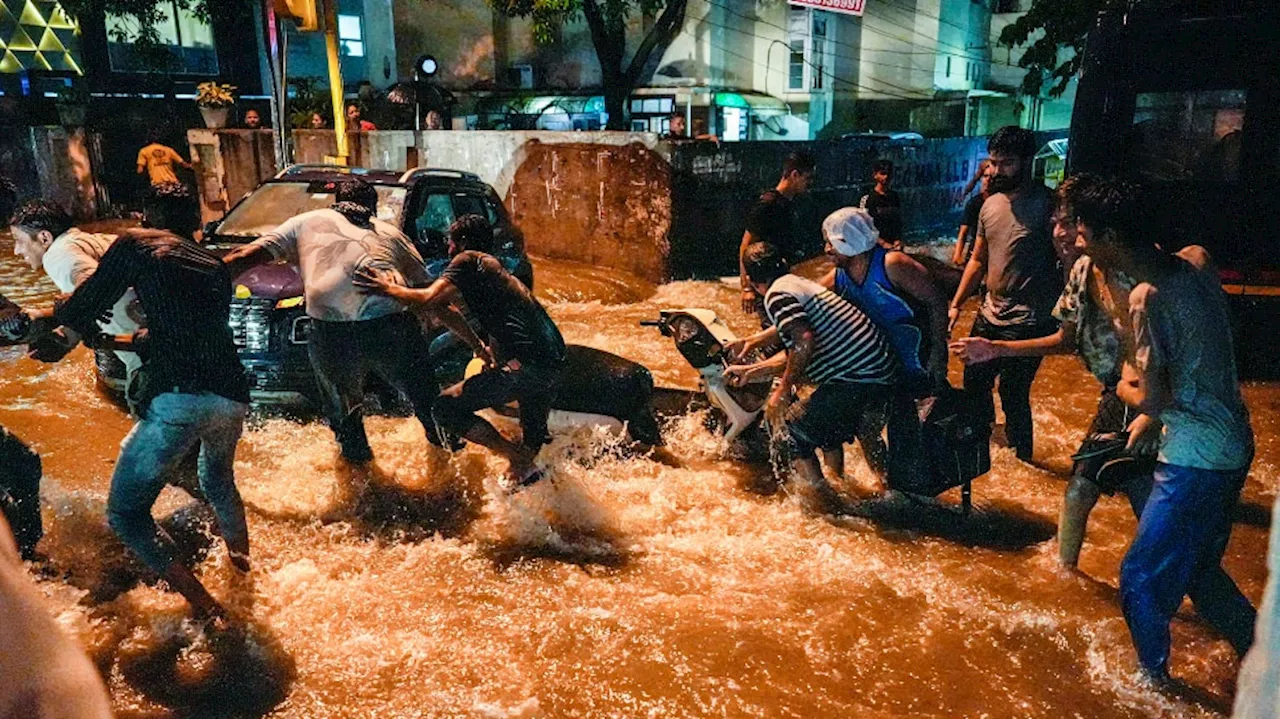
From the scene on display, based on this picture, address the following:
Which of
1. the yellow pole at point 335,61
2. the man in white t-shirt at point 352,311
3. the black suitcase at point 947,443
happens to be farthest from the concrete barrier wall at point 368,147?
the black suitcase at point 947,443

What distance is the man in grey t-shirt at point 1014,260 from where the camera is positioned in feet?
17.9

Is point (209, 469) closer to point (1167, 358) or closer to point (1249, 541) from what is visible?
point (1167, 358)

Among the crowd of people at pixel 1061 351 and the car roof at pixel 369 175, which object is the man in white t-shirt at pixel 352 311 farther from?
the car roof at pixel 369 175

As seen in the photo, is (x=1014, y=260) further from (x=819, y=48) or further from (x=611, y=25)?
(x=819, y=48)

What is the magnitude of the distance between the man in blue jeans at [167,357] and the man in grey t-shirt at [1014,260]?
4.29 metres

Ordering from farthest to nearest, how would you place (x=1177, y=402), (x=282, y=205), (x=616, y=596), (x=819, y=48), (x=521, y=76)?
(x=819, y=48), (x=521, y=76), (x=282, y=205), (x=616, y=596), (x=1177, y=402)

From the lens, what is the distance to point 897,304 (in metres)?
4.87

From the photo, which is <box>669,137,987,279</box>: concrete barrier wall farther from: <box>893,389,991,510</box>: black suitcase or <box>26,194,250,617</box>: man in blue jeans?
<box>26,194,250,617</box>: man in blue jeans

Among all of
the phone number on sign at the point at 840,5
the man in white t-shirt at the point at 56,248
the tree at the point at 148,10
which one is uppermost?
the tree at the point at 148,10

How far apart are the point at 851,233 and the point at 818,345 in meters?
0.65

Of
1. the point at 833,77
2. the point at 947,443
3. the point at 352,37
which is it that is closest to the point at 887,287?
the point at 947,443

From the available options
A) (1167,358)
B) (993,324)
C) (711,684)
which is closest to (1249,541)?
(993,324)

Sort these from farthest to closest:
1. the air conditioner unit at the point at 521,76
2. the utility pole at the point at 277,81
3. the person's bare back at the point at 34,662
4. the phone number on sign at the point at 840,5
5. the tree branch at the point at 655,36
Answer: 1. the air conditioner unit at the point at 521,76
2. the tree branch at the point at 655,36
3. the phone number on sign at the point at 840,5
4. the utility pole at the point at 277,81
5. the person's bare back at the point at 34,662

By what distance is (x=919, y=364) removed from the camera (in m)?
4.98
